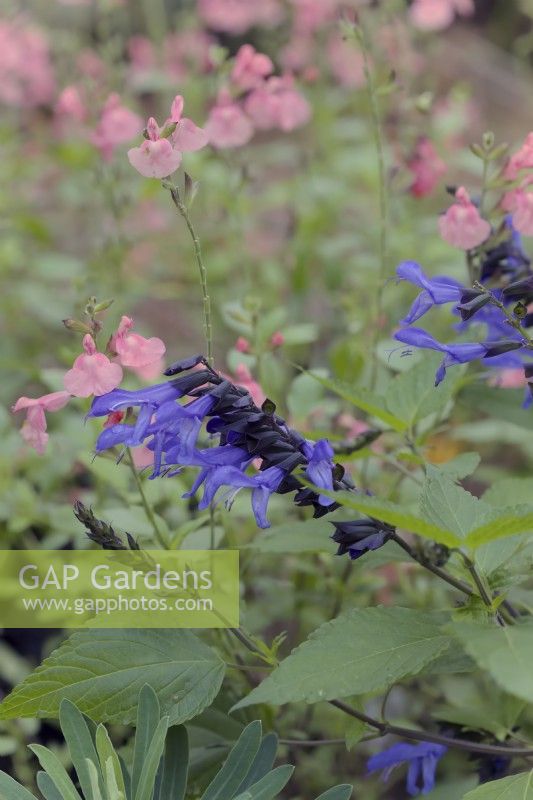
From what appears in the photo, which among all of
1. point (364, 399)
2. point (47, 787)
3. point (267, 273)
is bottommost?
point (267, 273)

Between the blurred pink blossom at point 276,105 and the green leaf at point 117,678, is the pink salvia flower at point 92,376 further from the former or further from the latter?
the blurred pink blossom at point 276,105

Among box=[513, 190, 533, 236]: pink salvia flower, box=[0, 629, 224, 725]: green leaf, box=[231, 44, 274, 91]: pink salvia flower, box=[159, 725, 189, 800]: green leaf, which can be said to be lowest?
box=[159, 725, 189, 800]: green leaf

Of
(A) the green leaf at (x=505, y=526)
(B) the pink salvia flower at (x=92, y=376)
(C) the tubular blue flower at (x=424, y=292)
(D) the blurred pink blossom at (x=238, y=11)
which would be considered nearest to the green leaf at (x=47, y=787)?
(B) the pink salvia flower at (x=92, y=376)

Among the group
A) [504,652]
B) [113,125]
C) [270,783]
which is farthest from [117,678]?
[113,125]

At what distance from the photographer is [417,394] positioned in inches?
48.3

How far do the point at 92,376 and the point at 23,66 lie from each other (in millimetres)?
2273

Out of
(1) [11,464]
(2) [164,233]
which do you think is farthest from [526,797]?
(2) [164,233]

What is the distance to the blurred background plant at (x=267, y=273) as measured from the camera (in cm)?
148

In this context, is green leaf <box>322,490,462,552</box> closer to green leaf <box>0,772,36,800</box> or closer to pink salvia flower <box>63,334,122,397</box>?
pink salvia flower <box>63,334,122,397</box>

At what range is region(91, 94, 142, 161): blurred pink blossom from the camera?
1.95m

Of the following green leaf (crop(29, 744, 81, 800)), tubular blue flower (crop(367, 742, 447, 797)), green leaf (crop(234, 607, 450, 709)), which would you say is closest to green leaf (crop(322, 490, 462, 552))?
green leaf (crop(234, 607, 450, 709))

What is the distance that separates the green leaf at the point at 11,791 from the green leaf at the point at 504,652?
45 centimetres

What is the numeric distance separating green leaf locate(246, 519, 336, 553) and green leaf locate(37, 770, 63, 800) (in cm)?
34

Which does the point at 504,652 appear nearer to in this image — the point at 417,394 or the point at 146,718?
the point at 146,718
